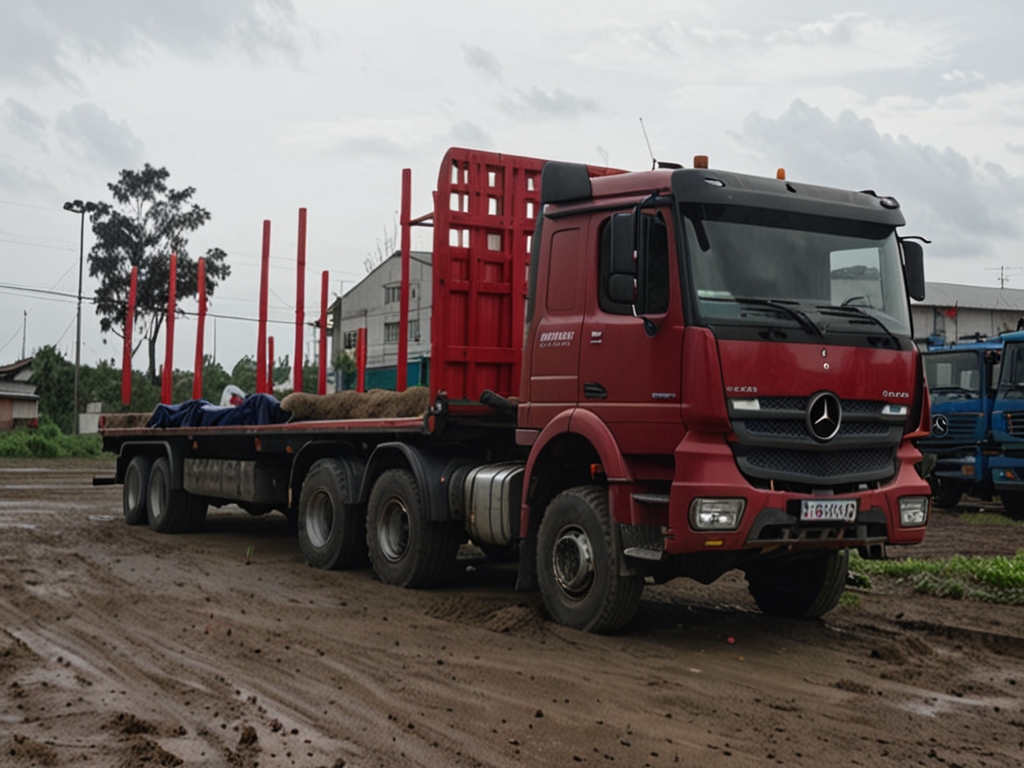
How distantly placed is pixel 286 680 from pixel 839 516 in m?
3.60

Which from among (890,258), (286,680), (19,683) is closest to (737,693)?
(286,680)

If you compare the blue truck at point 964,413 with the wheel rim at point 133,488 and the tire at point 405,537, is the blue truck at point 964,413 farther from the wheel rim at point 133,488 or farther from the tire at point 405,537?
the wheel rim at point 133,488

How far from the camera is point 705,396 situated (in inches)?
307

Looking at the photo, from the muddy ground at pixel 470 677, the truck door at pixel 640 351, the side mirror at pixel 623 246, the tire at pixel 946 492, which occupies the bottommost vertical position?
the muddy ground at pixel 470 677

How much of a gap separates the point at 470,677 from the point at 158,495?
1036cm

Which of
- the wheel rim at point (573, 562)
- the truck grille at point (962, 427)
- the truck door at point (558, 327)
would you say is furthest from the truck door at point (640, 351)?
the truck grille at point (962, 427)

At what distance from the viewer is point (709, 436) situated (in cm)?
791

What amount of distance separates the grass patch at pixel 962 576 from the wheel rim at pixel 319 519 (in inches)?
199

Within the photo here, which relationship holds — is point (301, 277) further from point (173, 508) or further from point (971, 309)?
point (971, 309)

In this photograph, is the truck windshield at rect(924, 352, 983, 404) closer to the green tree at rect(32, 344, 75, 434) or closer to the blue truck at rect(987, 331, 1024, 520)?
the blue truck at rect(987, 331, 1024, 520)

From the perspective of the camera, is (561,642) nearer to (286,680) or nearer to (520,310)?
(286,680)

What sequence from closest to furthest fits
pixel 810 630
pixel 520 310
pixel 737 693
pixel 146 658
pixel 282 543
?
pixel 737 693
pixel 146 658
pixel 810 630
pixel 520 310
pixel 282 543

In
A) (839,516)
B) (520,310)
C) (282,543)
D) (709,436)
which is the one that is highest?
(520,310)

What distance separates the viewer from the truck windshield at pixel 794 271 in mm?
8070
